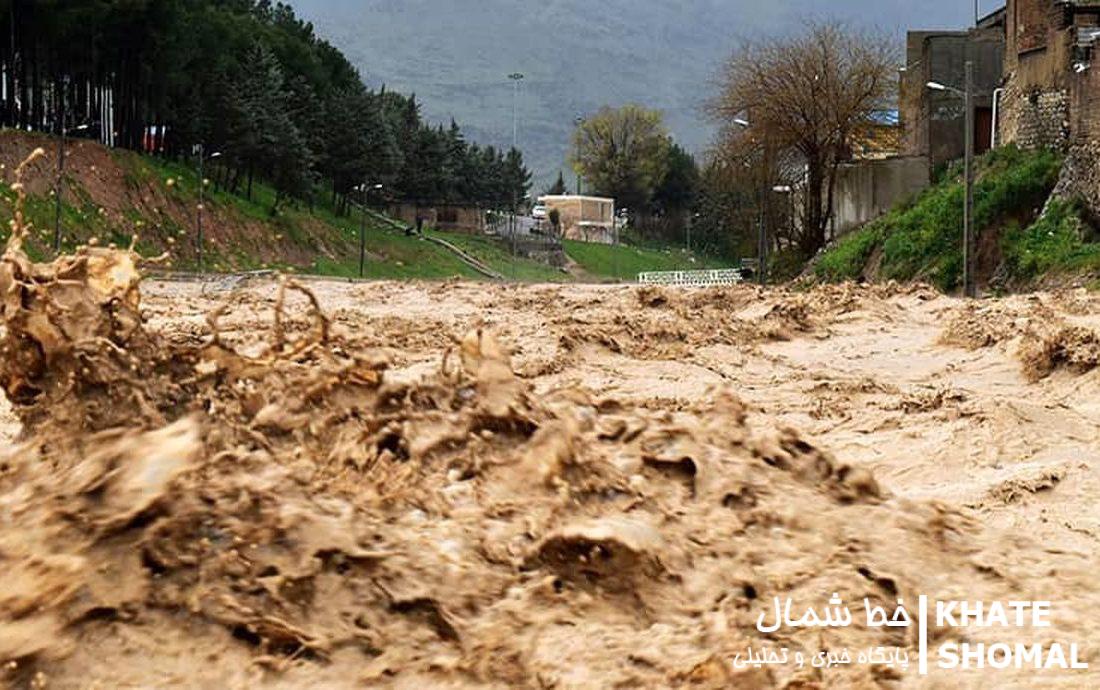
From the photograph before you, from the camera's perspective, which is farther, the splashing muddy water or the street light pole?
the street light pole

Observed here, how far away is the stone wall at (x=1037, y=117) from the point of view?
38.2 m

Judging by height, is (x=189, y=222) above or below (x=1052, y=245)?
above

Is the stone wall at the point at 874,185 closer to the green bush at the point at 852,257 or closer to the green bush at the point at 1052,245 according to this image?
the green bush at the point at 852,257

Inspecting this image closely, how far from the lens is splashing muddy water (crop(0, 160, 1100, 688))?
5707mm

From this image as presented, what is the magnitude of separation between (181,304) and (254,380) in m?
23.3

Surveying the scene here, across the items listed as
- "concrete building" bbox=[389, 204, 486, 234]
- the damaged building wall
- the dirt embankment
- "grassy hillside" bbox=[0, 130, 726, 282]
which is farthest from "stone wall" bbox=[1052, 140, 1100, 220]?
"concrete building" bbox=[389, 204, 486, 234]

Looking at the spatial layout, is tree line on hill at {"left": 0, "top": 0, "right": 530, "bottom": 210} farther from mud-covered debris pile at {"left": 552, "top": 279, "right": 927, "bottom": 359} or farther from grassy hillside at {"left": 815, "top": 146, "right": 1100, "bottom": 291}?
mud-covered debris pile at {"left": 552, "top": 279, "right": 927, "bottom": 359}

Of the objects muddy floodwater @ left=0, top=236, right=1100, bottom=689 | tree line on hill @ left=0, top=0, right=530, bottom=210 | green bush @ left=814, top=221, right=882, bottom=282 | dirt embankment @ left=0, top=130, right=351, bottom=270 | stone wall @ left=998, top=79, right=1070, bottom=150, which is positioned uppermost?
tree line on hill @ left=0, top=0, right=530, bottom=210

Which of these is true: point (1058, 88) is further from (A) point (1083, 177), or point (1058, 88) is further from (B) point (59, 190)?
(B) point (59, 190)

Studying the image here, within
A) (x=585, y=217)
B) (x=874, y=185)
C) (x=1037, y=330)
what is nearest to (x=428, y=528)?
(x=1037, y=330)

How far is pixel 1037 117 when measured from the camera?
3934 centimetres

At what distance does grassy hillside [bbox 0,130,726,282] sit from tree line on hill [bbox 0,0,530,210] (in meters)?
1.52

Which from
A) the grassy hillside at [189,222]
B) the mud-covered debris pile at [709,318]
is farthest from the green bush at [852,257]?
the grassy hillside at [189,222]

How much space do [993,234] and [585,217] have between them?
89.7m
